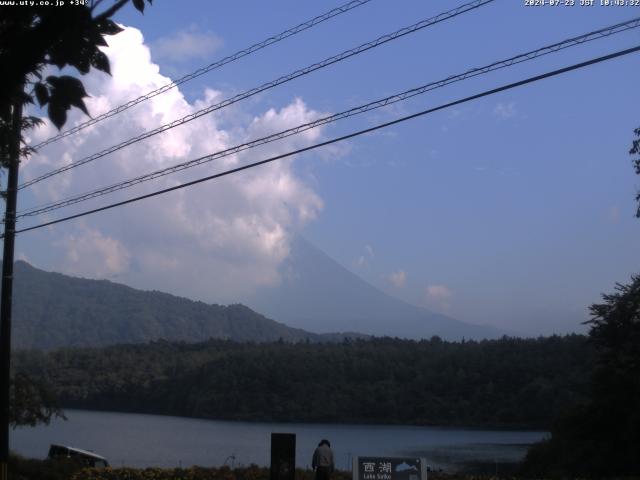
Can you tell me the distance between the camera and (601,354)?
37.4 metres

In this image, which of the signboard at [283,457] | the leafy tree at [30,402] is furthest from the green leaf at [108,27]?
the leafy tree at [30,402]

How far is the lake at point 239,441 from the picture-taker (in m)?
45.2

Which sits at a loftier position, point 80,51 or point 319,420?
point 80,51

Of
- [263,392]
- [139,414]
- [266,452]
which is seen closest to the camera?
[266,452]

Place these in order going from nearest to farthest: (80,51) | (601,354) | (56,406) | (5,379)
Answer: (80,51) → (5,379) → (56,406) → (601,354)

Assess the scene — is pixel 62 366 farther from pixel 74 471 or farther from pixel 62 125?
pixel 62 125

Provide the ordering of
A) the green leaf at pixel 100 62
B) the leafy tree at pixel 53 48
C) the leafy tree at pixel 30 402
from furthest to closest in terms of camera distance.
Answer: the leafy tree at pixel 30 402, the green leaf at pixel 100 62, the leafy tree at pixel 53 48

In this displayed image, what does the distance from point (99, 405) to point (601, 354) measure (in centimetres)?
6471

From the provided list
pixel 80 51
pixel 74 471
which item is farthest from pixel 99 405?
pixel 80 51

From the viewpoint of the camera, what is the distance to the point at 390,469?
14.7 m

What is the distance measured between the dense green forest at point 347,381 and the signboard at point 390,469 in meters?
50.9

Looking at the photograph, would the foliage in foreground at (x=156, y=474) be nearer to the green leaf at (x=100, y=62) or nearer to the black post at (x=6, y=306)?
the black post at (x=6, y=306)

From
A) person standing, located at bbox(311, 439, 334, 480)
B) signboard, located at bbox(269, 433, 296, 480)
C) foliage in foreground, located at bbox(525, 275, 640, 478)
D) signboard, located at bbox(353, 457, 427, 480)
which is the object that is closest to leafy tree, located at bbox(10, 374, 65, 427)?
person standing, located at bbox(311, 439, 334, 480)

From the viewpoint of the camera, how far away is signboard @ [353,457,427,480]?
48.2 ft
